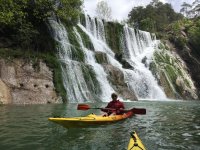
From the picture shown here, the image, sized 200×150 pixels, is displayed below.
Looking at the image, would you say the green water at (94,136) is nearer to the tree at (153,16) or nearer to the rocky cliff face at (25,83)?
the rocky cliff face at (25,83)

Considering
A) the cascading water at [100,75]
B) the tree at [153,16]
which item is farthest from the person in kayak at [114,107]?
the tree at [153,16]

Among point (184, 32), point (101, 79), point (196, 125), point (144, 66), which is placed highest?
point (184, 32)

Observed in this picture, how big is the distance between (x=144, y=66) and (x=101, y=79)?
482 inches

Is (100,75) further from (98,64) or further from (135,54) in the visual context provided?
(135,54)

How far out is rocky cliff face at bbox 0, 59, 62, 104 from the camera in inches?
932

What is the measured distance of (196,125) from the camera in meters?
13.2

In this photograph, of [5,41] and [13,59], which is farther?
[5,41]

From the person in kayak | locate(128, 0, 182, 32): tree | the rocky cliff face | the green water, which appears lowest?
the green water

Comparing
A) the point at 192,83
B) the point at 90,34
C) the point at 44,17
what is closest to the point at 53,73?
the point at 44,17

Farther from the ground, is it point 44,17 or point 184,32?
point 184,32

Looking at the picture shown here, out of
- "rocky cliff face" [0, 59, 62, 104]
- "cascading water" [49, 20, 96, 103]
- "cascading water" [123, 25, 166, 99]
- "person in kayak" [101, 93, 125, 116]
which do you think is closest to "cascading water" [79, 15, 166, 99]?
"cascading water" [123, 25, 166, 99]

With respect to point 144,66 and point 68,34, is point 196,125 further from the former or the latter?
point 144,66

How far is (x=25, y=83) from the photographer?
24.8 m

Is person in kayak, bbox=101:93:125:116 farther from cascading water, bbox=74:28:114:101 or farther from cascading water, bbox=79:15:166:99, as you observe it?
cascading water, bbox=79:15:166:99
